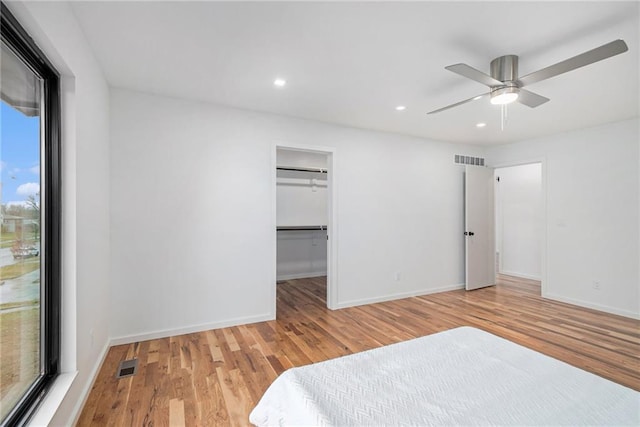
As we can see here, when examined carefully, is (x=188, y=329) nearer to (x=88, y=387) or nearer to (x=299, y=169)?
(x=88, y=387)

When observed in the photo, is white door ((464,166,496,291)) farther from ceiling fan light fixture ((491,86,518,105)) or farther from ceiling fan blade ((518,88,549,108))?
ceiling fan light fixture ((491,86,518,105))

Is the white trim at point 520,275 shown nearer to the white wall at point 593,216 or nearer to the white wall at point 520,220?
the white wall at point 520,220

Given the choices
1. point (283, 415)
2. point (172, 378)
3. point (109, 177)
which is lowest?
point (172, 378)

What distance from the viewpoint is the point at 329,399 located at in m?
1.22

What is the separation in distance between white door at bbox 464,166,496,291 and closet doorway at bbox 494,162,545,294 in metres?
1.08

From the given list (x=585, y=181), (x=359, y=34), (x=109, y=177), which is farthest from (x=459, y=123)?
(x=109, y=177)

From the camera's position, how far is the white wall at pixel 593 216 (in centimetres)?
378

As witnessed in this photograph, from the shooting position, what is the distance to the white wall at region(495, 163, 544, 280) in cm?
584

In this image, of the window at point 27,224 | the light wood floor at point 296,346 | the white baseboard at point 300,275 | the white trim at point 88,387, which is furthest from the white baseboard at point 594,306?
the window at point 27,224

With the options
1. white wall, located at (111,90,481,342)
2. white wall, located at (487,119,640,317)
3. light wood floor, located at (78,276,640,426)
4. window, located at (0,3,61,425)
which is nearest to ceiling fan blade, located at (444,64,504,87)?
white wall, located at (111,90,481,342)

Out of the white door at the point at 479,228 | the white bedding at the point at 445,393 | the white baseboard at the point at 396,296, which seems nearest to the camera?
the white bedding at the point at 445,393

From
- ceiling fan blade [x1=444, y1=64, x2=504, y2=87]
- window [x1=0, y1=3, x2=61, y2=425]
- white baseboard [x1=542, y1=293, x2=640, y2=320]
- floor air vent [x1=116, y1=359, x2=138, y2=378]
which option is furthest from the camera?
white baseboard [x1=542, y1=293, x2=640, y2=320]

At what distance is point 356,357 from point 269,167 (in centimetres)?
252

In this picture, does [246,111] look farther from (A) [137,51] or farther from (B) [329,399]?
(B) [329,399]
